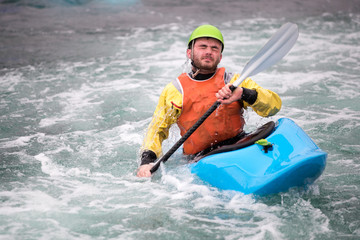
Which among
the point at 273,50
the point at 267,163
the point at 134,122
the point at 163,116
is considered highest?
the point at 273,50

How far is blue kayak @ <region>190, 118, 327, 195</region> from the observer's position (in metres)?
2.93

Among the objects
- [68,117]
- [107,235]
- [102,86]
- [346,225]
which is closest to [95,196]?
[107,235]

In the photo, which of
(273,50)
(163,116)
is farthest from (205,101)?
(273,50)

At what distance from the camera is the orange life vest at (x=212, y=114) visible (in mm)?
3365

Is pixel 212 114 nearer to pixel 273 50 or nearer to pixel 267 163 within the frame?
pixel 267 163

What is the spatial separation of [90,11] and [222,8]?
3.54m

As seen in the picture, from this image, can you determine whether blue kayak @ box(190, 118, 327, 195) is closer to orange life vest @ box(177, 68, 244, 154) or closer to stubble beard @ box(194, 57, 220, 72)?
orange life vest @ box(177, 68, 244, 154)

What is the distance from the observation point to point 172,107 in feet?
11.3

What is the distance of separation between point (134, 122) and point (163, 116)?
1891mm

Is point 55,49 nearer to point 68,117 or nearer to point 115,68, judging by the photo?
point 115,68

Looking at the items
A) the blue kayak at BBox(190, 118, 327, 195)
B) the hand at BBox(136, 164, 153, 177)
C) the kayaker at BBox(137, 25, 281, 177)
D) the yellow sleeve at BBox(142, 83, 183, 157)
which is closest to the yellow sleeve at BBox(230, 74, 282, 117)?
the kayaker at BBox(137, 25, 281, 177)

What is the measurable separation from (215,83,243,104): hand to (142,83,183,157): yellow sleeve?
42 cm

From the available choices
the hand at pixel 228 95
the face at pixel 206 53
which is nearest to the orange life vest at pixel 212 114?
the face at pixel 206 53

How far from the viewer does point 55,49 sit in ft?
29.1
